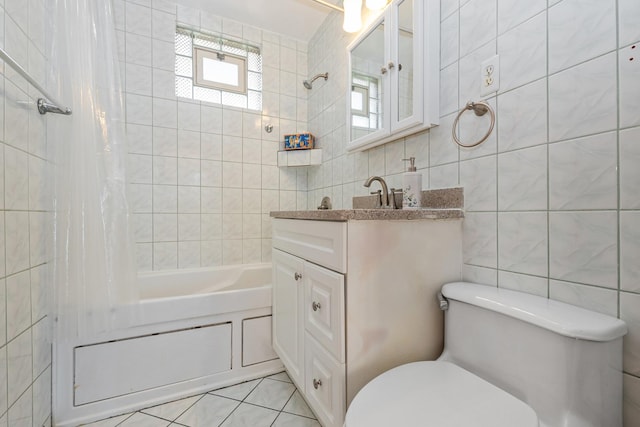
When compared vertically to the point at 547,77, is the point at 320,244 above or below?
below

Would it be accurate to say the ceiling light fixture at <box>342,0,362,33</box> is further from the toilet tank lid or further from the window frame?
the toilet tank lid

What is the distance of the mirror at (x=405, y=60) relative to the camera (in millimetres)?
1197

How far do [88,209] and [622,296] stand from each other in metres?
1.76

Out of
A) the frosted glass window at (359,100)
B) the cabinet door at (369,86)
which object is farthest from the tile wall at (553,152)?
the frosted glass window at (359,100)

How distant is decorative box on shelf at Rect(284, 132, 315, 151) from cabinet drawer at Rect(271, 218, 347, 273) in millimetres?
965

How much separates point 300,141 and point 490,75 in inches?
57.5

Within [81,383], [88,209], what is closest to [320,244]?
[88,209]

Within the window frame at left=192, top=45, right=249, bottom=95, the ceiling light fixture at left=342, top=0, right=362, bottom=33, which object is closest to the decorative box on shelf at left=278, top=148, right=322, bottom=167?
the window frame at left=192, top=45, right=249, bottom=95

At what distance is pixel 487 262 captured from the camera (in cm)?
95

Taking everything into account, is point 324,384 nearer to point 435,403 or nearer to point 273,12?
point 435,403

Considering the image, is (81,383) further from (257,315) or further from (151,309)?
(257,315)

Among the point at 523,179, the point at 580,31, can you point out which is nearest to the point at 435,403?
the point at 523,179

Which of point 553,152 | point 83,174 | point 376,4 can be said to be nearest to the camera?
point 553,152

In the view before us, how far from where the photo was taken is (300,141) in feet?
7.16
